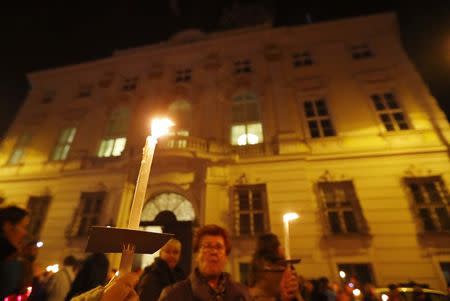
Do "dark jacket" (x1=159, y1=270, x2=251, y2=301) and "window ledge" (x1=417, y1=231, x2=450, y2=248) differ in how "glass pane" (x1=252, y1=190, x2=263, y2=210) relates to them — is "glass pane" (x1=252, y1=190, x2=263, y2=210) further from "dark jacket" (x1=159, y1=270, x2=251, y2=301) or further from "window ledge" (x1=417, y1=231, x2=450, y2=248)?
"dark jacket" (x1=159, y1=270, x2=251, y2=301)

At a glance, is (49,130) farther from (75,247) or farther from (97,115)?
(75,247)

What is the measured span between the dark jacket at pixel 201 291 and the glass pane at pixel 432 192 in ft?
33.7

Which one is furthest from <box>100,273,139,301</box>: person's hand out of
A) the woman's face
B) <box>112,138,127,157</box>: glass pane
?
<box>112,138,127,157</box>: glass pane

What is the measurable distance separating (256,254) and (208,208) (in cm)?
721

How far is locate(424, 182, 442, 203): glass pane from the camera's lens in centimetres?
907

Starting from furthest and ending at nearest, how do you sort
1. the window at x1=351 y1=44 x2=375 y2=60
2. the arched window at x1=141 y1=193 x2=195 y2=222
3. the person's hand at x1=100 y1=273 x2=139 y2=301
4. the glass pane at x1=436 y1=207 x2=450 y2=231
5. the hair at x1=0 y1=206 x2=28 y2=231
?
1. the window at x1=351 y1=44 x2=375 y2=60
2. the arched window at x1=141 y1=193 x2=195 y2=222
3. the glass pane at x1=436 y1=207 x2=450 y2=231
4. the hair at x1=0 y1=206 x2=28 y2=231
5. the person's hand at x1=100 y1=273 x2=139 y2=301

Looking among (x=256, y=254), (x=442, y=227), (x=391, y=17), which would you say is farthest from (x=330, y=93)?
(x=256, y=254)

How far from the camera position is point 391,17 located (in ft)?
45.4

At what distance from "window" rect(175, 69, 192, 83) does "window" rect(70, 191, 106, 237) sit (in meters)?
8.09

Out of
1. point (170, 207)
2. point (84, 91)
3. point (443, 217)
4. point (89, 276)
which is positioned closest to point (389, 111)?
point (443, 217)

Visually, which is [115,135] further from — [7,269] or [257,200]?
[7,269]

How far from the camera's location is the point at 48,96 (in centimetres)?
1733

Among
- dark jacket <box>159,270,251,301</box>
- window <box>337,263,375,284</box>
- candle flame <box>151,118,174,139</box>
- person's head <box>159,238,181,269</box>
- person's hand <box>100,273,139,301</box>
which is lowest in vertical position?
window <box>337,263,375,284</box>

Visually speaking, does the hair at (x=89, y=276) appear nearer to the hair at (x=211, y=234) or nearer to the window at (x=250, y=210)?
the hair at (x=211, y=234)
